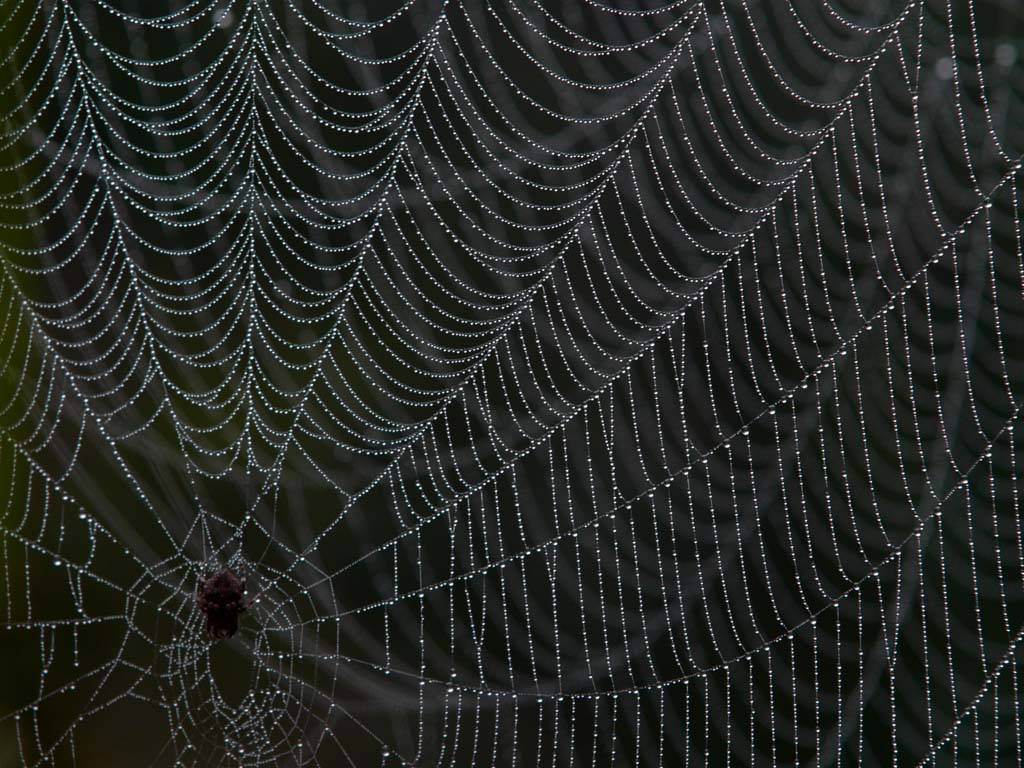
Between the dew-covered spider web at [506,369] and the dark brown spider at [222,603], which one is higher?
the dew-covered spider web at [506,369]

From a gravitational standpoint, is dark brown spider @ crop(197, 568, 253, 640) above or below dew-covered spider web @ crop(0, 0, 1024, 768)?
below

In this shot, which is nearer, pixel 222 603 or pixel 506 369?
pixel 222 603

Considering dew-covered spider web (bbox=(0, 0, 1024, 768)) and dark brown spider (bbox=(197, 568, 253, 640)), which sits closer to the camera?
dark brown spider (bbox=(197, 568, 253, 640))

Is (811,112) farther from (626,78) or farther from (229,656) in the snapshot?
(229,656)

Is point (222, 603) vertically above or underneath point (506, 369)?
underneath
